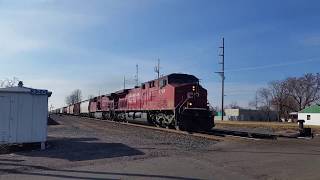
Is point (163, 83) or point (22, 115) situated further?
point (163, 83)

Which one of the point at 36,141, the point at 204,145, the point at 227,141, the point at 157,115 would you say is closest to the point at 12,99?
the point at 36,141

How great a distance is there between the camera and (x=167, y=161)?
13.1 m

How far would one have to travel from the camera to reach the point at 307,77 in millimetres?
121062

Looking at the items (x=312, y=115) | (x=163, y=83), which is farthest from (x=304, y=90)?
(x=163, y=83)

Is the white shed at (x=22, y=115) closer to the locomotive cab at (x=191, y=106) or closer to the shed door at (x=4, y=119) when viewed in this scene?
the shed door at (x=4, y=119)

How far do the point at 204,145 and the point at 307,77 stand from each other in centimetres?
10989

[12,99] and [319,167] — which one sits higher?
[12,99]

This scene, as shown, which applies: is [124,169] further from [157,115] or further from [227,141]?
[157,115]

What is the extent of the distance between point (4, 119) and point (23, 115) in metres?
0.67

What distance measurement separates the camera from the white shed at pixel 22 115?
1620 cm

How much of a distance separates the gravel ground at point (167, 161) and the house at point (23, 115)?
958mm

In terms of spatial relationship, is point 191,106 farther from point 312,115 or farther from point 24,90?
A: point 312,115

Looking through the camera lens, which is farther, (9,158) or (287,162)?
(9,158)

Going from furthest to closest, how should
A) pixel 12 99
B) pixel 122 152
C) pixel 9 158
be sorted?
pixel 12 99, pixel 122 152, pixel 9 158
